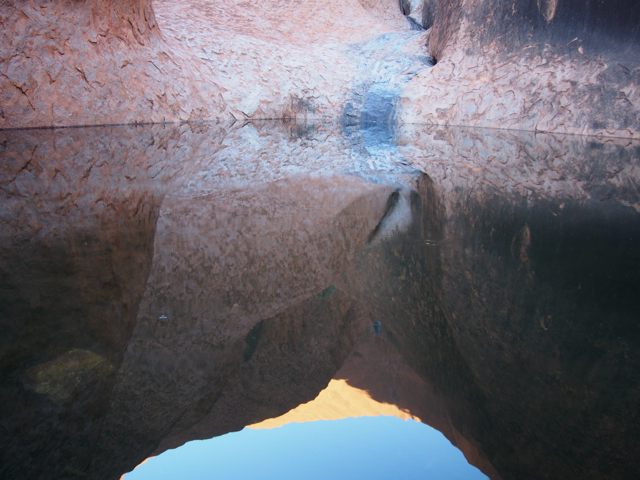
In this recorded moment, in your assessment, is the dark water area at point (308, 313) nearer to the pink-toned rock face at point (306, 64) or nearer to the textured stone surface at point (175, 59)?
the textured stone surface at point (175, 59)

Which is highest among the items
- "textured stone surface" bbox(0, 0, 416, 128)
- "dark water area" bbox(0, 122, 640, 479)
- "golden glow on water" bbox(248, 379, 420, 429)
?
"textured stone surface" bbox(0, 0, 416, 128)

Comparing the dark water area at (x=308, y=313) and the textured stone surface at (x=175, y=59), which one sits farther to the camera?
the textured stone surface at (x=175, y=59)

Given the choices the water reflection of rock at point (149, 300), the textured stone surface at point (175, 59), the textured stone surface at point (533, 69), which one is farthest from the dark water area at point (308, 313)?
the textured stone surface at point (533, 69)

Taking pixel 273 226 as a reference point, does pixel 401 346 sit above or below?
below

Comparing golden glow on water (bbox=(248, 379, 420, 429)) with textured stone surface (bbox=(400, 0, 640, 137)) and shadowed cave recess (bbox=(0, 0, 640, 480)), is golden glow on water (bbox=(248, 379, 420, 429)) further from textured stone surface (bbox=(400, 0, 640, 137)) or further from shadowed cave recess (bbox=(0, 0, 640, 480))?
textured stone surface (bbox=(400, 0, 640, 137))

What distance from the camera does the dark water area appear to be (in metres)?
0.76

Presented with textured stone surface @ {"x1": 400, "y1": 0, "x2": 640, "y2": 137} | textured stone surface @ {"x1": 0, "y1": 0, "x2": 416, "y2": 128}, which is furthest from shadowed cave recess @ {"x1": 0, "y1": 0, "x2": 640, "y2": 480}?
textured stone surface @ {"x1": 400, "y1": 0, "x2": 640, "y2": 137}

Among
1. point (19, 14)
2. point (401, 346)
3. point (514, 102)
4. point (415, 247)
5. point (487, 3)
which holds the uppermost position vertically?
point (487, 3)

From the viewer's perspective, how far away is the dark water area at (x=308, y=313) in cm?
76

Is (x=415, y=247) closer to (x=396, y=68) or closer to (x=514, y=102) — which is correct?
(x=514, y=102)

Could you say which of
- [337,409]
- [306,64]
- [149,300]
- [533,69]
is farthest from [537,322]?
[306,64]

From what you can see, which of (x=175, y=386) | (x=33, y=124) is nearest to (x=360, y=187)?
(x=175, y=386)

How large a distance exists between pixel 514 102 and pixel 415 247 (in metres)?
5.54

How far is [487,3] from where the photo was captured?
6.70 metres
